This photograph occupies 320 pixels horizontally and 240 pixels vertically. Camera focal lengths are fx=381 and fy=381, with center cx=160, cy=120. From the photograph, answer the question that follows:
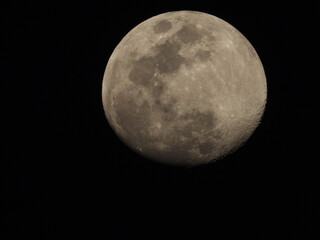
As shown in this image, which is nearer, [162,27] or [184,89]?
[184,89]

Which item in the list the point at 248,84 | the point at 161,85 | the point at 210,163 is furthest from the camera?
the point at 210,163

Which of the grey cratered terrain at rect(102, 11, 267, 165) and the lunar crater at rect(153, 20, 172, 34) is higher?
the lunar crater at rect(153, 20, 172, 34)

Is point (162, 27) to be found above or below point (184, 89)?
above

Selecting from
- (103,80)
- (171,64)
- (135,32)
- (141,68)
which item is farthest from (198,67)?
(103,80)

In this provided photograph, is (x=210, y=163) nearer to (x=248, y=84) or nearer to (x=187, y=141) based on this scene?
(x=187, y=141)

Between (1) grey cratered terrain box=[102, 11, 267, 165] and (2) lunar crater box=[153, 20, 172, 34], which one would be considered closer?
(1) grey cratered terrain box=[102, 11, 267, 165]

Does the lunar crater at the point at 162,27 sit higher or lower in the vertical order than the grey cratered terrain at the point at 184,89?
higher

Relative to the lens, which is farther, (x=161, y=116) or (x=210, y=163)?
(x=210, y=163)

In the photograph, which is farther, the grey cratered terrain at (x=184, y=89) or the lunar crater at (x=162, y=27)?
the lunar crater at (x=162, y=27)
